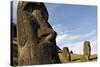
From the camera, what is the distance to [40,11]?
2.58 meters

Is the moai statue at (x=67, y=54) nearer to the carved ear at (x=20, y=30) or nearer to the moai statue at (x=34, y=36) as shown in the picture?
the moai statue at (x=34, y=36)

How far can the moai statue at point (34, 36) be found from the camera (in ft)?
8.18

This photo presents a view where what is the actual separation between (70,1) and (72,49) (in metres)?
0.60

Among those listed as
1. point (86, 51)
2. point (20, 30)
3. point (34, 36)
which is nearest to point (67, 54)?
point (86, 51)

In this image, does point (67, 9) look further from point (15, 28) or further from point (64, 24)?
point (15, 28)

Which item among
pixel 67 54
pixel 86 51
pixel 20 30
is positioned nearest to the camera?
pixel 20 30

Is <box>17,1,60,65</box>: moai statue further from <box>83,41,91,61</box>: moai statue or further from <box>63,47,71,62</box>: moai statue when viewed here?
<box>83,41,91,61</box>: moai statue

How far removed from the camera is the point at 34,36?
2543 millimetres

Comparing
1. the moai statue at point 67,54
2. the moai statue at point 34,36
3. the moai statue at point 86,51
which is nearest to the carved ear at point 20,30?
the moai statue at point 34,36

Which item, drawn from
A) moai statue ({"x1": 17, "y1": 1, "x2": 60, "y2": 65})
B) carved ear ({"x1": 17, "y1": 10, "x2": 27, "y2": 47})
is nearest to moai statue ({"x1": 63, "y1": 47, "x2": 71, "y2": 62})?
moai statue ({"x1": 17, "y1": 1, "x2": 60, "y2": 65})

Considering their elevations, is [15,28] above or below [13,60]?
above

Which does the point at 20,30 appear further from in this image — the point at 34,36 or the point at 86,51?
the point at 86,51

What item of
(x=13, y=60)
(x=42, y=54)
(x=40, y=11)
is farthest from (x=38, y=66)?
(x=40, y=11)

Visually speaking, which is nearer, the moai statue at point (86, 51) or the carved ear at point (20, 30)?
the carved ear at point (20, 30)
